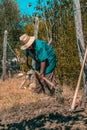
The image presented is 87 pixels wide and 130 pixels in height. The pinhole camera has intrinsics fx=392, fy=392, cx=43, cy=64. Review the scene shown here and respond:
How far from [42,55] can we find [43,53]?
4 centimetres

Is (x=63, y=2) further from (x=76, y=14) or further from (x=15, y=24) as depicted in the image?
(x=15, y=24)

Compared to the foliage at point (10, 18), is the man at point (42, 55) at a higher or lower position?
lower

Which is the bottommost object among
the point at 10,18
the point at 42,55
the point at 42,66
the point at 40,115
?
the point at 40,115

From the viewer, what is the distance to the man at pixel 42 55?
766cm

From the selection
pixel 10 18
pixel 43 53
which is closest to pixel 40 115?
pixel 43 53

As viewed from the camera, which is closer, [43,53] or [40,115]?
[40,115]

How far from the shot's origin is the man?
25.1 ft

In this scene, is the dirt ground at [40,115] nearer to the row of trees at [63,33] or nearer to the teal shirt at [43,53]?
the teal shirt at [43,53]

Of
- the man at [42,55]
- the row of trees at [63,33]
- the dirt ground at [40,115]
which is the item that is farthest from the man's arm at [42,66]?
the row of trees at [63,33]

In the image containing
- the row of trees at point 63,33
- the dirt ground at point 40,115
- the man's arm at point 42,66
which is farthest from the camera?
the row of trees at point 63,33

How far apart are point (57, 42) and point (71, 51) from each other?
886 mm

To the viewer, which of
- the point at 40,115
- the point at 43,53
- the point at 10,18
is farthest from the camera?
the point at 10,18

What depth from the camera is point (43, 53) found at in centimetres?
→ 764

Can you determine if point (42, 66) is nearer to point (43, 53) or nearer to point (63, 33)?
point (43, 53)
